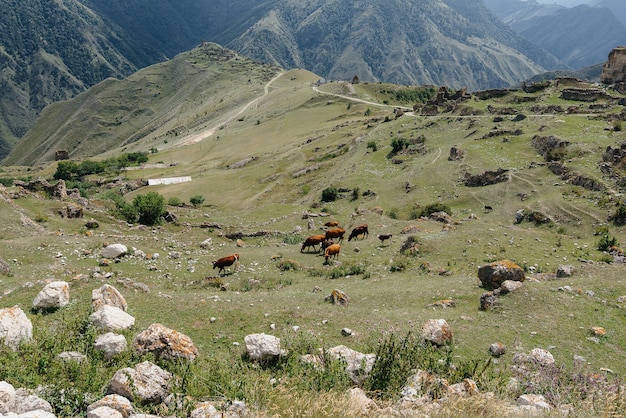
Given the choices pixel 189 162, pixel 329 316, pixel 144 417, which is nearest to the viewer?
pixel 144 417

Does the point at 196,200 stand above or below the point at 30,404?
below

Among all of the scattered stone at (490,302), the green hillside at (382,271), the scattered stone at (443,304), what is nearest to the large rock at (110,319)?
the green hillside at (382,271)

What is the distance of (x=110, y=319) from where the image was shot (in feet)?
34.5

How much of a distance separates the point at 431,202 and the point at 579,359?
32.5m

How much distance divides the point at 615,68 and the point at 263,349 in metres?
120

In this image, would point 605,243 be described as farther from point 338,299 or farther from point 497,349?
point 338,299

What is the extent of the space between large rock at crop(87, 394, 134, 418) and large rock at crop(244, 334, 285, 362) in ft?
10.3

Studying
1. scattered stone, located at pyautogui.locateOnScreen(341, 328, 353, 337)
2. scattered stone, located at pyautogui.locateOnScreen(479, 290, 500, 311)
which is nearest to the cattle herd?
scattered stone, located at pyautogui.locateOnScreen(479, 290, 500, 311)

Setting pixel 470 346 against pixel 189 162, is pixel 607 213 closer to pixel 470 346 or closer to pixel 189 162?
pixel 470 346

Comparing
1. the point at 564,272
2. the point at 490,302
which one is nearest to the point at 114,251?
the point at 490,302

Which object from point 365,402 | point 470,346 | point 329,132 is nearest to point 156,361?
point 365,402

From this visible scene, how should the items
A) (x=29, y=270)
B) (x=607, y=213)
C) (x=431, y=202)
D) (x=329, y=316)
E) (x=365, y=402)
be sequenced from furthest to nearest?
(x=431, y=202), (x=607, y=213), (x=29, y=270), (x=329, y=316), (x=365, y=402)

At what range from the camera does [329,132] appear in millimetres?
93250

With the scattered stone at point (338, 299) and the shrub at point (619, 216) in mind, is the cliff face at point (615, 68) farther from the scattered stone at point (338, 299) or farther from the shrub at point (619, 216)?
the scattered stone at point (338, 299)
